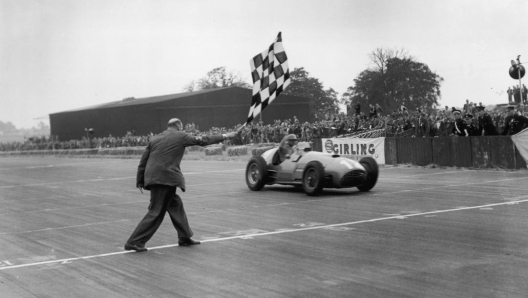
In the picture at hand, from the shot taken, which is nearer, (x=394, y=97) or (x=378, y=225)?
A: (x=378, y=225)

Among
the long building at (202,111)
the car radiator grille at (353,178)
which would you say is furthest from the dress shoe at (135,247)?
the long building at (202,111)

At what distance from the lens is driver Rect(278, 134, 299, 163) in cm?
1580

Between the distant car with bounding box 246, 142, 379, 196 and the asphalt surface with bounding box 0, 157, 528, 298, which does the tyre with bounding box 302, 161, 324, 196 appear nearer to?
the distant car with bounding box 246, 142, 379, 196

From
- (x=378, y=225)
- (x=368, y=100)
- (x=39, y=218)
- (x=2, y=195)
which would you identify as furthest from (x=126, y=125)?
(x=378, y=225)

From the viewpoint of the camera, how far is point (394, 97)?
66.5 metres

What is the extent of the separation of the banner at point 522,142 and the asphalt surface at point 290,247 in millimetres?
3562

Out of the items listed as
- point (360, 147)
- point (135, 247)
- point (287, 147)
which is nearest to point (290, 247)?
point (135, 247)

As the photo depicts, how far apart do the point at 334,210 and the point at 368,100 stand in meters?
55.6

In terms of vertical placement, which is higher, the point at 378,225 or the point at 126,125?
the point at 126,125

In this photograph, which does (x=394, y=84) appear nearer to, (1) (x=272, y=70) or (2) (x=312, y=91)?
(2) (x=312, y=91)

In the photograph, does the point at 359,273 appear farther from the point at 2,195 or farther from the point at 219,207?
the point at 2,195

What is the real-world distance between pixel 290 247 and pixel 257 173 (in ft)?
26.2

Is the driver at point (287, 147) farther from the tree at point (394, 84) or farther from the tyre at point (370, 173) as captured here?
the tree at point (394, 84)

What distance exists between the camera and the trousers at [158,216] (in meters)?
8.59
